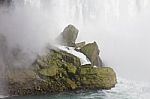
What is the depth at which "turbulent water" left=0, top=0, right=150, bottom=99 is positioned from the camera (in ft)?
104

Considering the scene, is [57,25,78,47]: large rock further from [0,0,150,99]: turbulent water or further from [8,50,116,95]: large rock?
[8,50,116,95]: large rock

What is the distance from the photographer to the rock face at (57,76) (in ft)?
94.5

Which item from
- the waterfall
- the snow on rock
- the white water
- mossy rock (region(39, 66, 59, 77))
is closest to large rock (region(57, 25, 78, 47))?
the snow on rock

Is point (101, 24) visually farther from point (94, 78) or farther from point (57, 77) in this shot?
point (57, 77)

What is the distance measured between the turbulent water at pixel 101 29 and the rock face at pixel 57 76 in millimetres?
713

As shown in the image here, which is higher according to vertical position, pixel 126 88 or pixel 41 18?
pixel 41 18

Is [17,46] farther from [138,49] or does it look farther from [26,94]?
[138,49]

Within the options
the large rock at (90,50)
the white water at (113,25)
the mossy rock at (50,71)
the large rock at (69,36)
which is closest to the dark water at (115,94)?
the mossy rock at (50,71)

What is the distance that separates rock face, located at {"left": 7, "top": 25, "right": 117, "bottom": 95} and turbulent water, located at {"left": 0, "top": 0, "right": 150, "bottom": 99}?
0.71 m

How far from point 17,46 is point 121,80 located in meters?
8.74

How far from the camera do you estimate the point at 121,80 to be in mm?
34625

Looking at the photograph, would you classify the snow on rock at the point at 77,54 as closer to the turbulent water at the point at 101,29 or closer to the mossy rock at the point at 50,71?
the turbulent water at the point at 101,29

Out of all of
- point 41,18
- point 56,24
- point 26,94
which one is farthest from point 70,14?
point 26,94

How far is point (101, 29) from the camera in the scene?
46969mm
